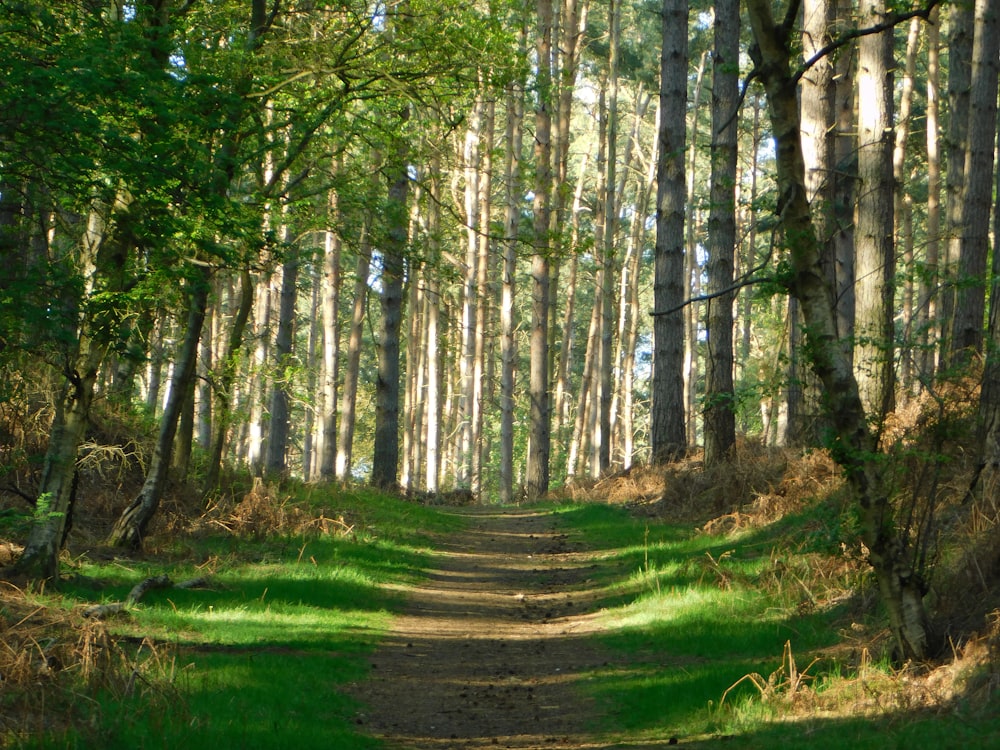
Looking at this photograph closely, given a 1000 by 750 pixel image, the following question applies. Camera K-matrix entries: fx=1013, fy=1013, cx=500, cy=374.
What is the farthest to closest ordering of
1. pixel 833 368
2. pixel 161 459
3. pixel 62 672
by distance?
pixel 161 459, pixel 833 368, pixel 62 672

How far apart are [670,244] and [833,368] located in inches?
504

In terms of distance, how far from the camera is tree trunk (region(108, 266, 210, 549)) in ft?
41.1

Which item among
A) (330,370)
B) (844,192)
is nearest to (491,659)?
(844,192)

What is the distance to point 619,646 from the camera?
9.67m

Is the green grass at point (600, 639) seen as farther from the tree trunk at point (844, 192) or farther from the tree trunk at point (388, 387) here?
the tree trunk at point (388, 387)

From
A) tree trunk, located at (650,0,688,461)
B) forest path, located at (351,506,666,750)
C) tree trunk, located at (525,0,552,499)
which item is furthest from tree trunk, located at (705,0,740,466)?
tree trunk, located at (525,0,552,499)

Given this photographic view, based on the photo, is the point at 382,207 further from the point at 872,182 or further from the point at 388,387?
the point at 388,387

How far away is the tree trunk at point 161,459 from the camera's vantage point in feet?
41.1

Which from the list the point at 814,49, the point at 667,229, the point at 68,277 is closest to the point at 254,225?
the point at 68,277

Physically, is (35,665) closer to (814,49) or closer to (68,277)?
(68,277)

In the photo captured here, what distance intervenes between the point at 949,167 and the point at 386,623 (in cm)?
1747

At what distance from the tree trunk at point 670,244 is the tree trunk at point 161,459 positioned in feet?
31.0

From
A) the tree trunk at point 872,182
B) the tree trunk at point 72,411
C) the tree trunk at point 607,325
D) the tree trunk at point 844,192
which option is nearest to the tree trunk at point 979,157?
the tree trunk at point 844,192

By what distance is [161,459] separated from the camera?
1275 centimetres
